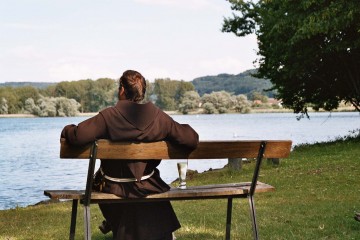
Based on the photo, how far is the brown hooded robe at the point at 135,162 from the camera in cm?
485

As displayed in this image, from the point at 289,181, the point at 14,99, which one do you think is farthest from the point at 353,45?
the point at 14,99

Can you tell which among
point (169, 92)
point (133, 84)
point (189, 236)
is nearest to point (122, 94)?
point (133, 84)

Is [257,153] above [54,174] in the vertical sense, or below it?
Answer: above

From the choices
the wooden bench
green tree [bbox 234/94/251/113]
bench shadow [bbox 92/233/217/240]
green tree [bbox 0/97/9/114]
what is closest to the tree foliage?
green tree [bbox 234/94/251/113]

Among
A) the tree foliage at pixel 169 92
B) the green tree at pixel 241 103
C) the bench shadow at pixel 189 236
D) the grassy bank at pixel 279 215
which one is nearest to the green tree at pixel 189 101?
the tree foliage at pixel 169 92

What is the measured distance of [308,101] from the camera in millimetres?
32125

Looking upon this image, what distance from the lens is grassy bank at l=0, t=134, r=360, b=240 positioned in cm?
736

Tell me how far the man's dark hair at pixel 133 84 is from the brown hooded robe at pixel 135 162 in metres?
0.18

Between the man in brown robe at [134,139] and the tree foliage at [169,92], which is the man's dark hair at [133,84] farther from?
the tree foliage at [169,92]

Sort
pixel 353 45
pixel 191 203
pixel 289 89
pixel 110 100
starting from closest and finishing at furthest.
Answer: pixel 191 203 < pixel 353 45 < pixel 289 89 < pixel 110 100

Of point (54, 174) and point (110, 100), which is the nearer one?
point (54, 174)

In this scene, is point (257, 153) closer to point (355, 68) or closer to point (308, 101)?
→ point (355, 68)

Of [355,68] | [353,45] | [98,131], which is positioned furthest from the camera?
[355,68]

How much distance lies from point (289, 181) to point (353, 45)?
12.0 meters
